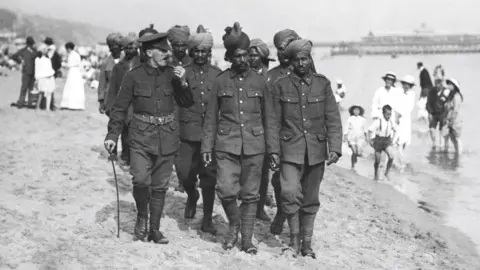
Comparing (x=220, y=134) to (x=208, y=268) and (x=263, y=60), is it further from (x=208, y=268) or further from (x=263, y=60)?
(x=263, y=60)

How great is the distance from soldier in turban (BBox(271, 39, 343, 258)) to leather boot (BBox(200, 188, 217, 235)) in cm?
96

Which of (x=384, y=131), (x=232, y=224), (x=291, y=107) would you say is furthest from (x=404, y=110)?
(x=232, y=224)

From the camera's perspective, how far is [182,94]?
6.32 meters

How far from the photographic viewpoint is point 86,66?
99.9 feet

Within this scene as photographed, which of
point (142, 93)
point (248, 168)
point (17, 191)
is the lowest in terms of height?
point (17, 191)

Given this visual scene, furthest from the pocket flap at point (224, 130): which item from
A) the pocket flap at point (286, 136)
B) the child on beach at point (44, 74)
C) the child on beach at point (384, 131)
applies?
the child on beach at point (44, 74)

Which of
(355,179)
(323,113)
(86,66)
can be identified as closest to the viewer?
(323,113)

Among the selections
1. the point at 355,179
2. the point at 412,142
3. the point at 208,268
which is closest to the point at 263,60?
the point at 208,268

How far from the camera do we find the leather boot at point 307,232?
20.9ft

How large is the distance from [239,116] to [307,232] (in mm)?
1255

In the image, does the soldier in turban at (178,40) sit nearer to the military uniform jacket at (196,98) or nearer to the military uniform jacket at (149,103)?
the military uniform jacket at (196,98)

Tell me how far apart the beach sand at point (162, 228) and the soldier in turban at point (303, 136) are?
46 centimetres

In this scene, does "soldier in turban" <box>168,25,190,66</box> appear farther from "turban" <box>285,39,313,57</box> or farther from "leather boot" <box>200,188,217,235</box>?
"turban" <box>285,39,313,57</box>

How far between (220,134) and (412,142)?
445 inches
